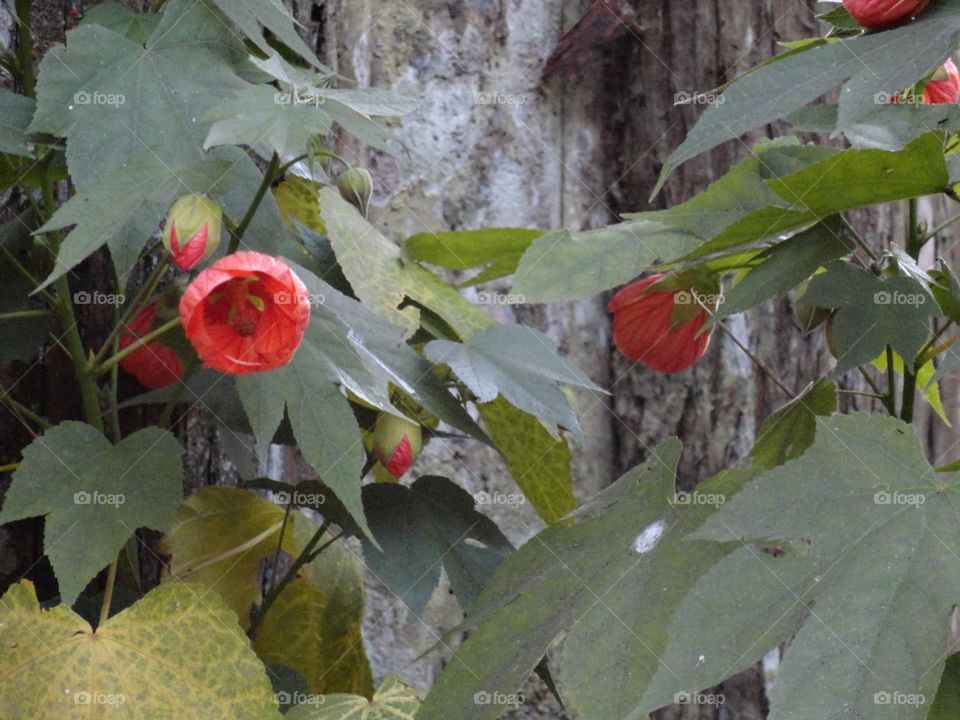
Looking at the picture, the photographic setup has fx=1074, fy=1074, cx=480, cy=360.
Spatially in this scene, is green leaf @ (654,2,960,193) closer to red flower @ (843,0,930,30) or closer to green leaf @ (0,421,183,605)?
red flower @ (843,0,930,30)

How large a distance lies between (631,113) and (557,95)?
0.29 ft

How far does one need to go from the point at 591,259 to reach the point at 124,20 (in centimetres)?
39

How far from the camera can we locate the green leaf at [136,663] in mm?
624

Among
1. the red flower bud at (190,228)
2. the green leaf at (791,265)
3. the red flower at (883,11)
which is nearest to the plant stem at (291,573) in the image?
the red flower bud at (190,228)

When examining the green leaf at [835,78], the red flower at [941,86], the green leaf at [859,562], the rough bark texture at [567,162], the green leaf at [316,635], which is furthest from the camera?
the rough bark texture at [567,162]

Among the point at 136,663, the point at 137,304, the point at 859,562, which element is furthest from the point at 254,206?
the point at 859,562

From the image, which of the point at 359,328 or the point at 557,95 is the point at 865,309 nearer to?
the point at 359,328

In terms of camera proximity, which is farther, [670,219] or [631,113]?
[631,113]

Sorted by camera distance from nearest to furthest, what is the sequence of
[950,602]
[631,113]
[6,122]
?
[950,602] → [6,122] → [631,113]

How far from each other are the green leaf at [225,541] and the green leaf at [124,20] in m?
0.35

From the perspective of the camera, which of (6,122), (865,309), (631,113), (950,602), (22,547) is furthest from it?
(631,113)

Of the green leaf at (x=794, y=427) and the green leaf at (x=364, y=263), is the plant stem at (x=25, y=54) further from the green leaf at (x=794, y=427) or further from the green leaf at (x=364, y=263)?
the green leaf at (x=794, y=427)

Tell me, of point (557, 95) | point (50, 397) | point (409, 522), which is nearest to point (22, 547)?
point (50, 397)

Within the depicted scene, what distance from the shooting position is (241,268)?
60 cm
